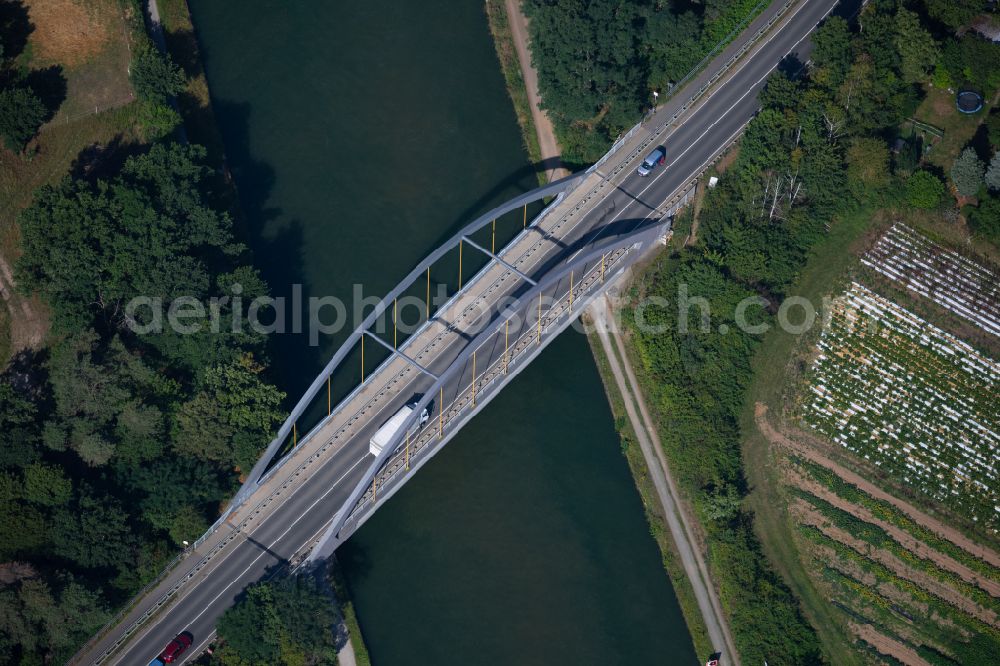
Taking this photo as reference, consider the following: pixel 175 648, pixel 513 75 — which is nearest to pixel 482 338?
pixel 513 75

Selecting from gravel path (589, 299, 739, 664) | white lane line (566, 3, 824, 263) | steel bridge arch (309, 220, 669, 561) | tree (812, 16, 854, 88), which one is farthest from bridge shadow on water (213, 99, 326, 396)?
tree (812, 16, 854, 88)

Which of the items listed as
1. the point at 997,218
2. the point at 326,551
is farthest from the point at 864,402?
the point at 326,551

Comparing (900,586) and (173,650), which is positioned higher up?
(900,586)

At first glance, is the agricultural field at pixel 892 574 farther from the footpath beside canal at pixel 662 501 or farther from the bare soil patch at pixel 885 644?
the footpath beside canal at pixel 662 501

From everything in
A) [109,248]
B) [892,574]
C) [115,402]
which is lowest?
[115,402]

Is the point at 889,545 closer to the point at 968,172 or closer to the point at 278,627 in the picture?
the point at 968,172

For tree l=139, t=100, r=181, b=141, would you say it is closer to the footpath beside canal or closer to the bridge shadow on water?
the bridge shadow on water

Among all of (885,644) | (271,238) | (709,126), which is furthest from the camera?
(709,126)
